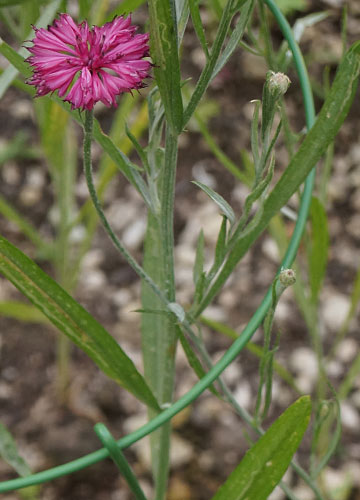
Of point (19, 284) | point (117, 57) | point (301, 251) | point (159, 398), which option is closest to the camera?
point (117, 57)

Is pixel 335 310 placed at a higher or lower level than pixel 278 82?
Answer: lower

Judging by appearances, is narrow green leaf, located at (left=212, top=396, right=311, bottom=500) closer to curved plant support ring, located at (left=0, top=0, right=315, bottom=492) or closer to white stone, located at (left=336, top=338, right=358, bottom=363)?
curved plant support ring, located at (left=0, top=0, right=315, bottom=492)

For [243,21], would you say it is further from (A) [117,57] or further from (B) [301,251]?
(B) [301,251]

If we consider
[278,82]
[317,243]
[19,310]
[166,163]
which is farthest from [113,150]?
[19,310]

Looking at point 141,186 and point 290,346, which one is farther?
point 290,346

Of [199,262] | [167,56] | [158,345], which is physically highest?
[167,56]

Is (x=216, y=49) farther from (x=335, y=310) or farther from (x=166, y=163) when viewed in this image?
(x=335, y=310)

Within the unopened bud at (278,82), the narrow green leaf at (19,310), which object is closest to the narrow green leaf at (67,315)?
the unopened bud at (278,82)

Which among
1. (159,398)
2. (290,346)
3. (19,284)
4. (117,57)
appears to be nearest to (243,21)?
(117,57)
